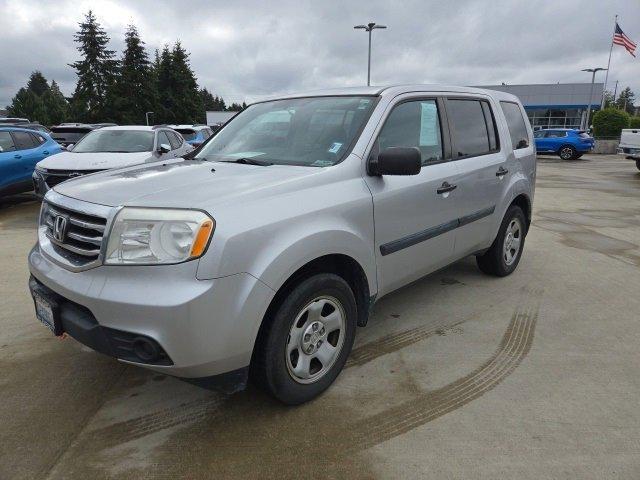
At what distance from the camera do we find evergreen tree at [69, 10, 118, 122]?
2045 inches

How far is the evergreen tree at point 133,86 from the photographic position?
51719 millimetres

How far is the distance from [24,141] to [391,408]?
9310 millimetres

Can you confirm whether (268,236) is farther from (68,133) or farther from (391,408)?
(68,133)

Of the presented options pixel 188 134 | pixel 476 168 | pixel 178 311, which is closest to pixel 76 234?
pixel 178 311

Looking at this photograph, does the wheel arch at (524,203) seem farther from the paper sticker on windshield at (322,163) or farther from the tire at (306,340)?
the tire at (306,340)

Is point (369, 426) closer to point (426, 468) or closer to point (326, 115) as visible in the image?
point (426, 468)

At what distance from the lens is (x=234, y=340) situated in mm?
2205

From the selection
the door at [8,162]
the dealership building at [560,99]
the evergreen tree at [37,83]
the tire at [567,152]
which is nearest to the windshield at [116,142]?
the door at [8,162]

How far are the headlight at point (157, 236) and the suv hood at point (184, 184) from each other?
75 millimetres

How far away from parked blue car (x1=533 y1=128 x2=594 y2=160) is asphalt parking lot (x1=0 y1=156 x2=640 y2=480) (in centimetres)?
2281

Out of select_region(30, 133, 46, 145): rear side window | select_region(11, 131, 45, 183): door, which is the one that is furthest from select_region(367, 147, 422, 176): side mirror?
select_region(30, 133, 46, 145): rear side window

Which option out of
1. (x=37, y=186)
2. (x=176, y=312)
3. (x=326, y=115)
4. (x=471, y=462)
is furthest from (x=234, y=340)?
(x=37, y=186)

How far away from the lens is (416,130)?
136 inches

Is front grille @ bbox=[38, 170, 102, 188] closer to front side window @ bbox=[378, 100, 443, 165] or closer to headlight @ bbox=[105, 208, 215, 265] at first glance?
front side window @ bbox=[378, 100, 443, 165]
